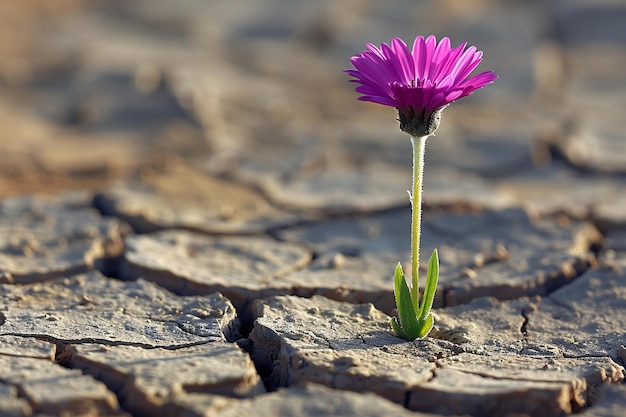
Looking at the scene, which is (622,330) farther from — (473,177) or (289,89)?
(289,89)

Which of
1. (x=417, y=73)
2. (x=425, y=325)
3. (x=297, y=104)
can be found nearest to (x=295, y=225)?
(x=425, y=325)

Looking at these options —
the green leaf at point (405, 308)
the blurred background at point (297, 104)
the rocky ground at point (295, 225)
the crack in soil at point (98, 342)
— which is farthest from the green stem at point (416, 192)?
the blurred background at point (297, 104)

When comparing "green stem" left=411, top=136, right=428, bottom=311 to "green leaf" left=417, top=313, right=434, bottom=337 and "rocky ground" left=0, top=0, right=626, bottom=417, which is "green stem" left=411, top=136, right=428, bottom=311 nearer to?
"green leaf" left=417, top=313, right=434, bottom=337

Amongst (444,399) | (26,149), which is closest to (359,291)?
(444,399)

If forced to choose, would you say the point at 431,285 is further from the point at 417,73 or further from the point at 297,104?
the point at 297,104

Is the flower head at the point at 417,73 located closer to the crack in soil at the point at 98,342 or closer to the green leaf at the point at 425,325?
the green leaf at the point at 425,325

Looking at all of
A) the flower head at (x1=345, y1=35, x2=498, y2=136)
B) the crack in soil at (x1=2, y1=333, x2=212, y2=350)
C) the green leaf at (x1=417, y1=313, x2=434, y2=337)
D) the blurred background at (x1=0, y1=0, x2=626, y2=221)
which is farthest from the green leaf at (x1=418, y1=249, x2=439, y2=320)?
the blurred background at (x1=0, y1=0, x2=626, y2=221)
